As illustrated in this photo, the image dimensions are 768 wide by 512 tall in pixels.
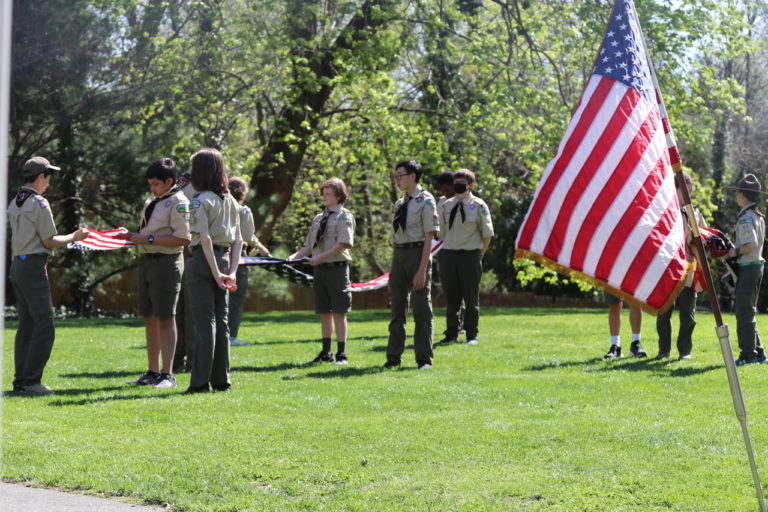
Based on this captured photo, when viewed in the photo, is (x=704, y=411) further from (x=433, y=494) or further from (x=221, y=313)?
(x=221, y=313)

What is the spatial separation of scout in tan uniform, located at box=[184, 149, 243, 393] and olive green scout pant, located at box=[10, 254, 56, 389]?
53.3 inches

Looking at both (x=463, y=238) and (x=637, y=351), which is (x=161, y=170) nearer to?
(x=463, y=238)

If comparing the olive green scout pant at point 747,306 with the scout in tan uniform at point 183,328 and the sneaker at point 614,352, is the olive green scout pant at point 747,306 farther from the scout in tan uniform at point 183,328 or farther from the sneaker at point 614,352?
the scout in tan uniform at point 183,328

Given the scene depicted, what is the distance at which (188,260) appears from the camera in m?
9.59

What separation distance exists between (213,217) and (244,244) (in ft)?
9.05

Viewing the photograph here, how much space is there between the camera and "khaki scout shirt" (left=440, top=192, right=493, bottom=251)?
46.0 feet

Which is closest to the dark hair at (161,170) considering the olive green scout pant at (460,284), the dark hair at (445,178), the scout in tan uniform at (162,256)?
the scout in tan uniform at (162,256)

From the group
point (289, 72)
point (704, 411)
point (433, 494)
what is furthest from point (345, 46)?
point (433, 494)

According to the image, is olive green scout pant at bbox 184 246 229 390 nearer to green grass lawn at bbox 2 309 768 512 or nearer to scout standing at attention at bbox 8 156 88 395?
green grass lawn at bbox 2 309 768 512

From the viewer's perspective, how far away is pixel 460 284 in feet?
47.0

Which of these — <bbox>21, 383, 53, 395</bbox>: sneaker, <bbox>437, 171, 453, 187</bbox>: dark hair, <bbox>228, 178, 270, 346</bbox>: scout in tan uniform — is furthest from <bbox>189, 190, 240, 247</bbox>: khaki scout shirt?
<bbox>437, 171, 453, 187</bbox>: dark hair

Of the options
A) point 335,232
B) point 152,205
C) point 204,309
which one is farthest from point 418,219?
point 152,205

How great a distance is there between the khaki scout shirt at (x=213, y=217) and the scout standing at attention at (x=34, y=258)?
97 centimetres

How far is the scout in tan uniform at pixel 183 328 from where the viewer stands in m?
10.9
